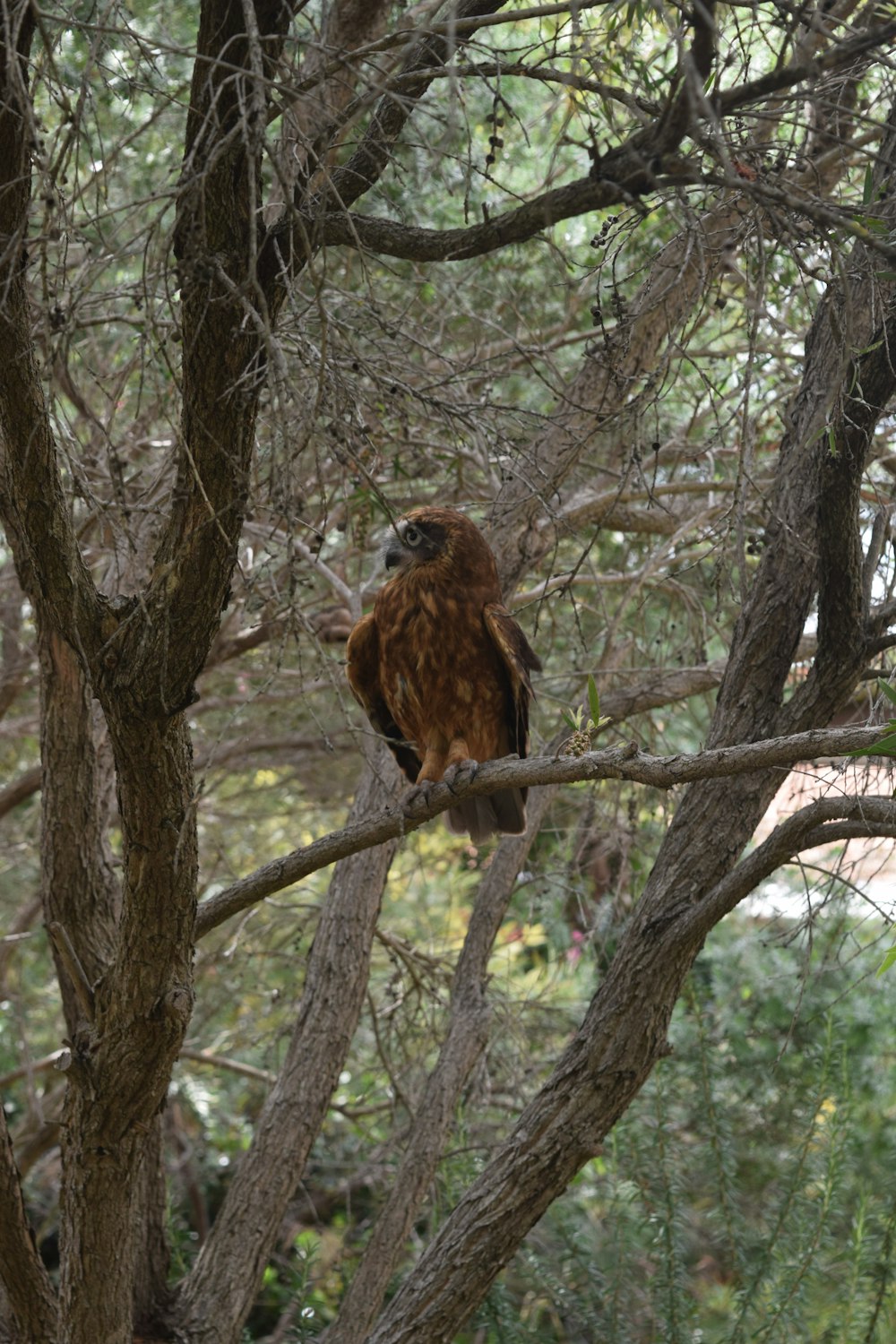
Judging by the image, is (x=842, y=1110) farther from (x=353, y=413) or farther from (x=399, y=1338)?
(x=353, y=413)

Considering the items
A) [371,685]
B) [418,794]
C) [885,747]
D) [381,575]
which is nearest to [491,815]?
[371,685]

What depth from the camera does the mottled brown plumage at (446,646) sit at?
374cm

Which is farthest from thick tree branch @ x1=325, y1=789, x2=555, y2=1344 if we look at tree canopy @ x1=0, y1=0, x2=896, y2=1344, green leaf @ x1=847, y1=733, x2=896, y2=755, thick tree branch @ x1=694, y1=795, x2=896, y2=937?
green leaf @ x1=847, y1=733, x2=896, y2=755

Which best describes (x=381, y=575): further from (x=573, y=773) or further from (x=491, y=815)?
(x=573, y=773)

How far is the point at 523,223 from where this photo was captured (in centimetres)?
198

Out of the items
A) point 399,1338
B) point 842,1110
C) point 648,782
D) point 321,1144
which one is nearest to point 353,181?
point 648,782

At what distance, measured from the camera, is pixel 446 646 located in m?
3.78

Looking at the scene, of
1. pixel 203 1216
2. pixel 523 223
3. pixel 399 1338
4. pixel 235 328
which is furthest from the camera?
pixel 203 1216

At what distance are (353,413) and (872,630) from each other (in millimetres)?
1359

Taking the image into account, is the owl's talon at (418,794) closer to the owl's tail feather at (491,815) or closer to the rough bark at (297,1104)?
the rough bark at (297,1104)

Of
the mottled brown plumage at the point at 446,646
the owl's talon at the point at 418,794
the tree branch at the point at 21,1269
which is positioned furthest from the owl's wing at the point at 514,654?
the tree branch at the point at 21,1269

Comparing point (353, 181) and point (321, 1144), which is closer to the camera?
point (353, 181)

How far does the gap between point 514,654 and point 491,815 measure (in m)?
0.66

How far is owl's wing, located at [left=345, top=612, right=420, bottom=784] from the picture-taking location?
3951 mm
